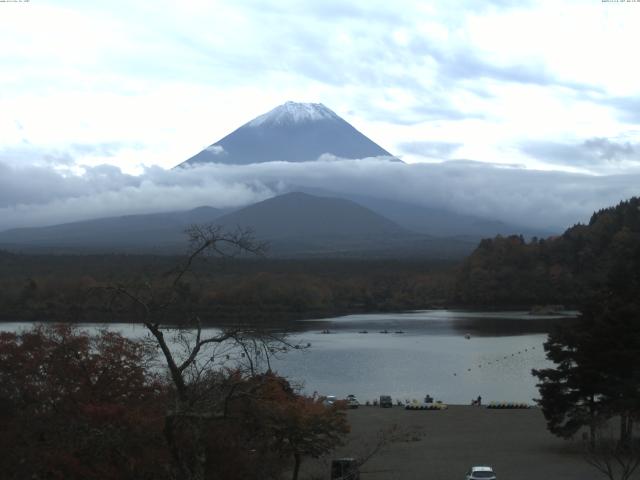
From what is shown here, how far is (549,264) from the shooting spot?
62.2 m

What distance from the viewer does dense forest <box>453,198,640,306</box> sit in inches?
2267

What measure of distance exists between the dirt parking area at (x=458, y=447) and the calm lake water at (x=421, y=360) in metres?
2.80

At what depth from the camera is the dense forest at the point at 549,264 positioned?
189ft

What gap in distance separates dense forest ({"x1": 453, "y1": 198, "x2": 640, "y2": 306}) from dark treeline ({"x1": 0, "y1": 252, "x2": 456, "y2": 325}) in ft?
11.8

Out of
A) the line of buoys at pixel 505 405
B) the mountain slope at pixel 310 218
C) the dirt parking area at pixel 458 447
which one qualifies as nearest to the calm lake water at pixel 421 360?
the line of buoys at pixel 505 405

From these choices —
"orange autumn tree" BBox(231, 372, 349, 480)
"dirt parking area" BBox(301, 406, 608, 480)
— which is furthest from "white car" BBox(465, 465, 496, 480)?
"orange autumn tree" BBox(231, 372, 349, 480)

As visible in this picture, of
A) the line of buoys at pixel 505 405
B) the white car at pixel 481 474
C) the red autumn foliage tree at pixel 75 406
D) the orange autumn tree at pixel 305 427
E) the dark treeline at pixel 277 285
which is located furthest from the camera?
the dark treeline at pixel 277 285

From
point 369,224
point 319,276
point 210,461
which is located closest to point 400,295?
point 319,276

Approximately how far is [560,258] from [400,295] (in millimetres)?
12698

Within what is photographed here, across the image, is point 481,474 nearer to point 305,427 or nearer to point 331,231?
point 305,427

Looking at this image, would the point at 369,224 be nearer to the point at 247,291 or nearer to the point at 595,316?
the point at 247,291

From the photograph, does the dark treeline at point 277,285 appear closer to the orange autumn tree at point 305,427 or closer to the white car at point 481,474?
the orange autumn tree at point 305,427

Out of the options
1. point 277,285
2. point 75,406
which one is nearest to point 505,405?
point 75,406

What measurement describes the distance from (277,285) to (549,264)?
20.7m
